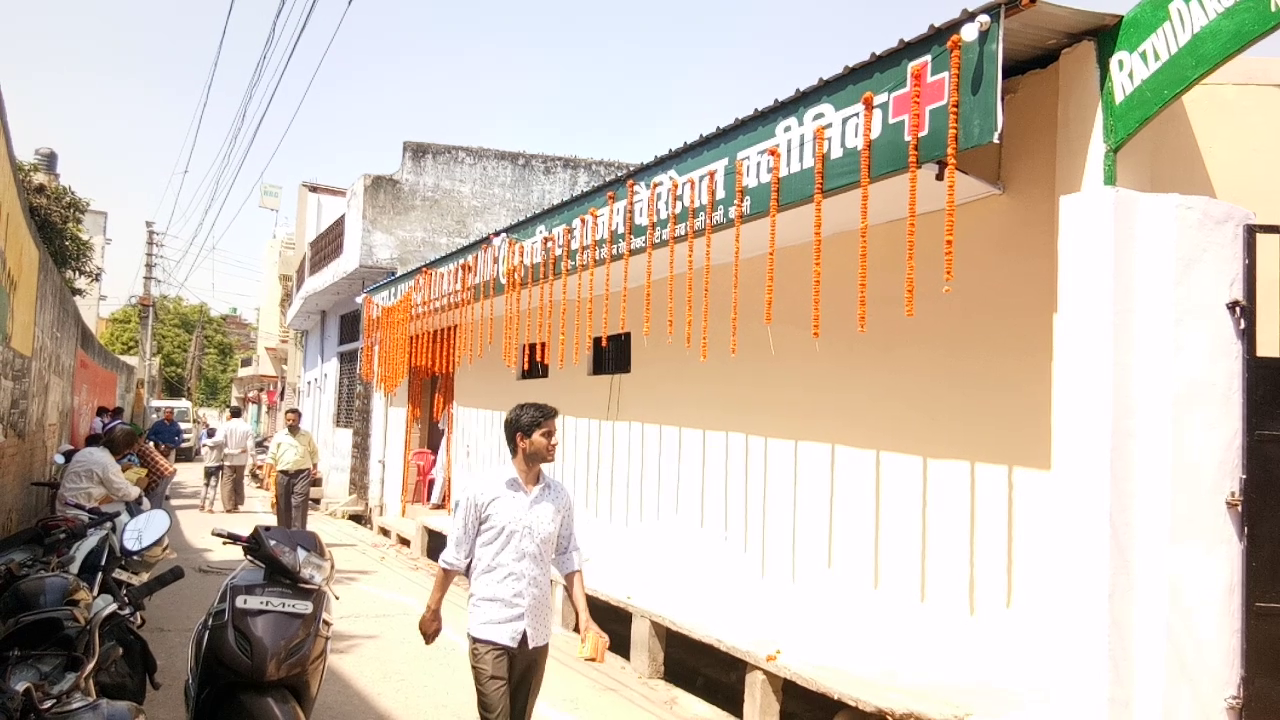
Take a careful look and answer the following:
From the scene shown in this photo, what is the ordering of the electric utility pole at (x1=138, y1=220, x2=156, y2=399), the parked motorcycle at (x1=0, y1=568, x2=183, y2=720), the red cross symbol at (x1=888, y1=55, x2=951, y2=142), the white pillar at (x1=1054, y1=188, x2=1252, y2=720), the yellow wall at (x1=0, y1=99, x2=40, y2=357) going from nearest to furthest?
the parked motorcycle at (x1=0, y1=568, x2=183, y2=720), the white pillar at (x1=1054, y1=188, x2=1252, y2=720), the red cross symbol at (x1=888, y1=55, x2=951, y2=142), the yellow wall at (x1=0, y1=99, x2=40, y2=357), the electric utility pole at (x1=138, y1=220, x2=156, y2=399)

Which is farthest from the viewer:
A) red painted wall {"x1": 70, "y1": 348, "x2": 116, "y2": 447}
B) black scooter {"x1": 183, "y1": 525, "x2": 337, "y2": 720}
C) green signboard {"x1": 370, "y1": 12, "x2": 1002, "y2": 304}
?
red painted wall {"x1": 70, "y1": 348, "x2": 116, "y2": 447}

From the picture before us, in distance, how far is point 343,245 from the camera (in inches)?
596

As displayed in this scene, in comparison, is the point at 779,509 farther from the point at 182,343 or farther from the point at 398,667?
the point at 182,343

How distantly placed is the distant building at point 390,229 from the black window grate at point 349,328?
18 millimetres

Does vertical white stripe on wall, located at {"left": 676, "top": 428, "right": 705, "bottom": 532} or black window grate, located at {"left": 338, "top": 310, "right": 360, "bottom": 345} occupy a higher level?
black window grate, located at {"left": 338, "top": 310, "right": 360, "bottom": 345}

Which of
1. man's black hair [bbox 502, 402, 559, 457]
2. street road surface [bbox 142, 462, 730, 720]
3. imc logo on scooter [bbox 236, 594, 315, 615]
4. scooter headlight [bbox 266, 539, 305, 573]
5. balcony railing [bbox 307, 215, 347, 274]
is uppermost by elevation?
balcony railing [bbox 307, 215, 347, 274]

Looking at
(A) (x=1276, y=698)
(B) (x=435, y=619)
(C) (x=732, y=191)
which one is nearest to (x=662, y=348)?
(C) (x=732, y=191)

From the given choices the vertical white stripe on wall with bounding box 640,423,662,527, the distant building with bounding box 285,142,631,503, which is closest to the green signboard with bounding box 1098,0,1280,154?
the vertical white stripe on wall with bounding box 640,423,662,527

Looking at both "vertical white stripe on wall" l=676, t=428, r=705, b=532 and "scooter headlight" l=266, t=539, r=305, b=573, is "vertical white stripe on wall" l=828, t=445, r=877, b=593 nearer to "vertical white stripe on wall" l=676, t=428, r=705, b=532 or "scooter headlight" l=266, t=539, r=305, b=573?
"vertical white stripe on wall" l=676, t=428, r=705, b=532

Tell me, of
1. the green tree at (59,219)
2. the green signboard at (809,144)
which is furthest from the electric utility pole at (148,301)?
the green signboard at (809,144)

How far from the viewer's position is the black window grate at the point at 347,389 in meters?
15.8

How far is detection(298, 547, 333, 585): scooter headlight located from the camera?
139 inches

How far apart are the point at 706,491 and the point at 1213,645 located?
367cm

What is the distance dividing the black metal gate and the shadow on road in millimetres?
3939
